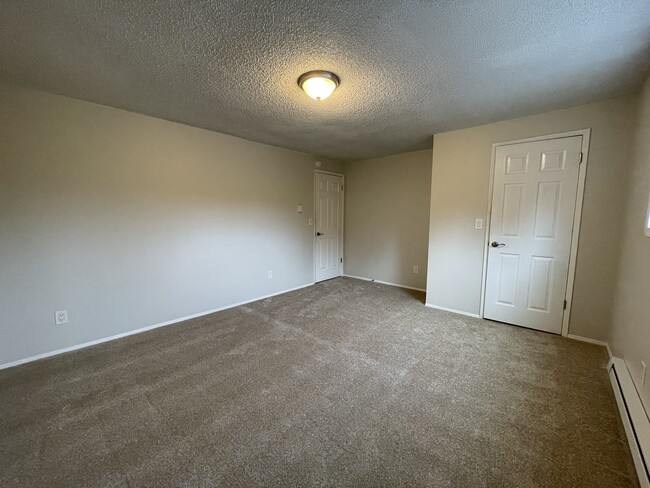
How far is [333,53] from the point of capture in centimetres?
169

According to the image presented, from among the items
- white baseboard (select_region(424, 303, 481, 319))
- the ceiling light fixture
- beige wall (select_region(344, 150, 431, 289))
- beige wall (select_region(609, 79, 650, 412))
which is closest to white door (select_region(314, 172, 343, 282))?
beige wall (select_region(344, 150, 431, 289))

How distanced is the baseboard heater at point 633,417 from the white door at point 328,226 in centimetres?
378

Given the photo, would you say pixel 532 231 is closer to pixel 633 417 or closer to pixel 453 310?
pixel 453 310

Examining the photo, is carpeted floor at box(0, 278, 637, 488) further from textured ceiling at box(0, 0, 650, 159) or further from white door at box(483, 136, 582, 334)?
textured ceiling at box(0, 0, 650, 159)

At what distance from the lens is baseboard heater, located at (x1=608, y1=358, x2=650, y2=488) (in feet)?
4.10

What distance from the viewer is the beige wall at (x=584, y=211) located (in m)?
2.38

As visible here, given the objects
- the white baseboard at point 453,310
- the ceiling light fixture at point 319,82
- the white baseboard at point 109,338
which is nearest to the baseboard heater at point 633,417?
the white baseboard at point 453,310

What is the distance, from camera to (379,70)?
1883mm

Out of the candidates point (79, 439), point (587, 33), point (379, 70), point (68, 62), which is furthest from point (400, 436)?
point (68, 62)

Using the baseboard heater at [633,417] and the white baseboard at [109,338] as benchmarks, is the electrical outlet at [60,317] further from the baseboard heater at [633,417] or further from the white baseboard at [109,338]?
the baseboard heater at [633,417]

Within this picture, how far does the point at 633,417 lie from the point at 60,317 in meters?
4.27

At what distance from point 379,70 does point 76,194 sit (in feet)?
9.34

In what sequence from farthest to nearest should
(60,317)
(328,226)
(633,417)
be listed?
(328,226), (60,317), (633,417)

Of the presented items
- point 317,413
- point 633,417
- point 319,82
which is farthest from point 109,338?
point 633,417
